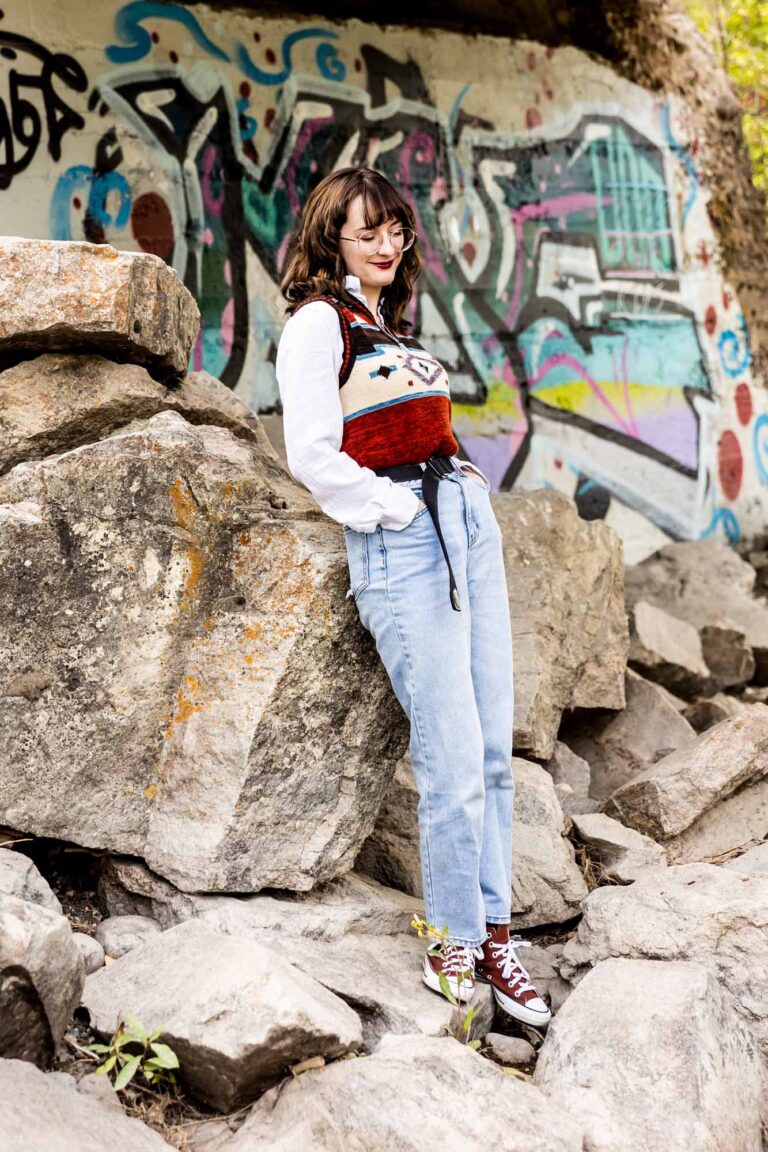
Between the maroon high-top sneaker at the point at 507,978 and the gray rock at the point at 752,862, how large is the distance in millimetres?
1025

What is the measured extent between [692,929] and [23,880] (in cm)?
181

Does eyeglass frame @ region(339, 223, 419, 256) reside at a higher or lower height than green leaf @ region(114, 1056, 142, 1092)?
higher

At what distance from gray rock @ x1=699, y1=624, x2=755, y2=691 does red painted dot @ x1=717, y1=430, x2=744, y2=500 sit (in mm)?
2595

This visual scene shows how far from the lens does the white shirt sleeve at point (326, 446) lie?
113 inches

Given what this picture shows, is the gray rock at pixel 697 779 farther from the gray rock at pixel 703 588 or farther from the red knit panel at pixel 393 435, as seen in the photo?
the gray rock at pixel 703 588

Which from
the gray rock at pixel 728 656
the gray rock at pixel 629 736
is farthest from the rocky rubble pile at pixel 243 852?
the gray rock at pixel 728 656

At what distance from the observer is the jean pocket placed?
9.79 ft

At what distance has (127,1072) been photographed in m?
2.40

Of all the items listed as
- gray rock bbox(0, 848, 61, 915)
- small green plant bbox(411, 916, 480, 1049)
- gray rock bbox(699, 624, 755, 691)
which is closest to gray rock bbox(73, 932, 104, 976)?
gray rock bbox(0, 848, 61, 915)

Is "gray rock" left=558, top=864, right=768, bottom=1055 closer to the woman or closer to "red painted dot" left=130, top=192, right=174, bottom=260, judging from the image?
the woman

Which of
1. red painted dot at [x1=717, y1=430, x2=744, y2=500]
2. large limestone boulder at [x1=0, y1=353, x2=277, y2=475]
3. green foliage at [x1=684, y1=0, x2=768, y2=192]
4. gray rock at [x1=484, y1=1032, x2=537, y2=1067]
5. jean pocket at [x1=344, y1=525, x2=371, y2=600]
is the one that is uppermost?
green foliage at [x1=684, y1=0, x2=768, y2=192]

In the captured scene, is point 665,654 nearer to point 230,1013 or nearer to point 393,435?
point 393,435

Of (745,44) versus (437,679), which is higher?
(745,44)

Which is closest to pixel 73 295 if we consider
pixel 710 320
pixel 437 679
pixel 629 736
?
pixel 437 679
